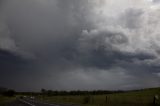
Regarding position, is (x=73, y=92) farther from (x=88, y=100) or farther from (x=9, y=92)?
(x=88, y=100)

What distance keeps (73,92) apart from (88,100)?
128441 millimetres

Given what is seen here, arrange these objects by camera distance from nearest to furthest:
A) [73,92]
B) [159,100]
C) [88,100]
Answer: [159,100], [88,100], [73,92]

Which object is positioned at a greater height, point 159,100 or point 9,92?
point 9,92

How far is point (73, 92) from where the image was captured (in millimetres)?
192250

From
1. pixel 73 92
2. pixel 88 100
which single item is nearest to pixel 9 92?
pixel 73 92

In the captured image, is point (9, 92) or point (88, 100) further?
point (9, 92)

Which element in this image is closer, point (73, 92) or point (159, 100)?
point (159, 100)

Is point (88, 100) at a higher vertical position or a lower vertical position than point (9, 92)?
lower

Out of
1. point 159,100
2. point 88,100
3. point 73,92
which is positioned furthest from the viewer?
point 73,92

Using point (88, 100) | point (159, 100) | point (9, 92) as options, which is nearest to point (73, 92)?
point (9, 92)

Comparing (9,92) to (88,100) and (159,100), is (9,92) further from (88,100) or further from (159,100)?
(159,100)

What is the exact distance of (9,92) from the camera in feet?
653

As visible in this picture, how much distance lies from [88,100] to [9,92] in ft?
469

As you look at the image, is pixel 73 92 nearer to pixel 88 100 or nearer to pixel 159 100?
pixel 88 100
